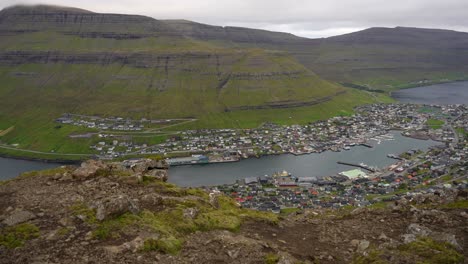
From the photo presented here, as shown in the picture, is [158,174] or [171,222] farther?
[158,174]

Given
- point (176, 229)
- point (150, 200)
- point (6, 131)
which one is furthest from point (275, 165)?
point (6, 131)

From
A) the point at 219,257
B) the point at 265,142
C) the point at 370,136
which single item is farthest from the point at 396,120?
the point at 219,257

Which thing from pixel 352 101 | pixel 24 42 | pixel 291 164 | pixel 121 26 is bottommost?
pixel 291 164

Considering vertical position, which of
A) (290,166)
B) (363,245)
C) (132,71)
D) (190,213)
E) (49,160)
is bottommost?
(49,160)

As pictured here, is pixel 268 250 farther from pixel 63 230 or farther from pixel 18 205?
pixel 18 205

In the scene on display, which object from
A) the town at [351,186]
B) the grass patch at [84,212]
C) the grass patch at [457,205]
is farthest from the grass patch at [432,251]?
the town at [351,186]

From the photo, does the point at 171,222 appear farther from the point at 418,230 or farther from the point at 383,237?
the point at 418,230

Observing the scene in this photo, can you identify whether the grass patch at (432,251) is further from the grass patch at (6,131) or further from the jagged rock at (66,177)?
the grass patch at (6,131)
